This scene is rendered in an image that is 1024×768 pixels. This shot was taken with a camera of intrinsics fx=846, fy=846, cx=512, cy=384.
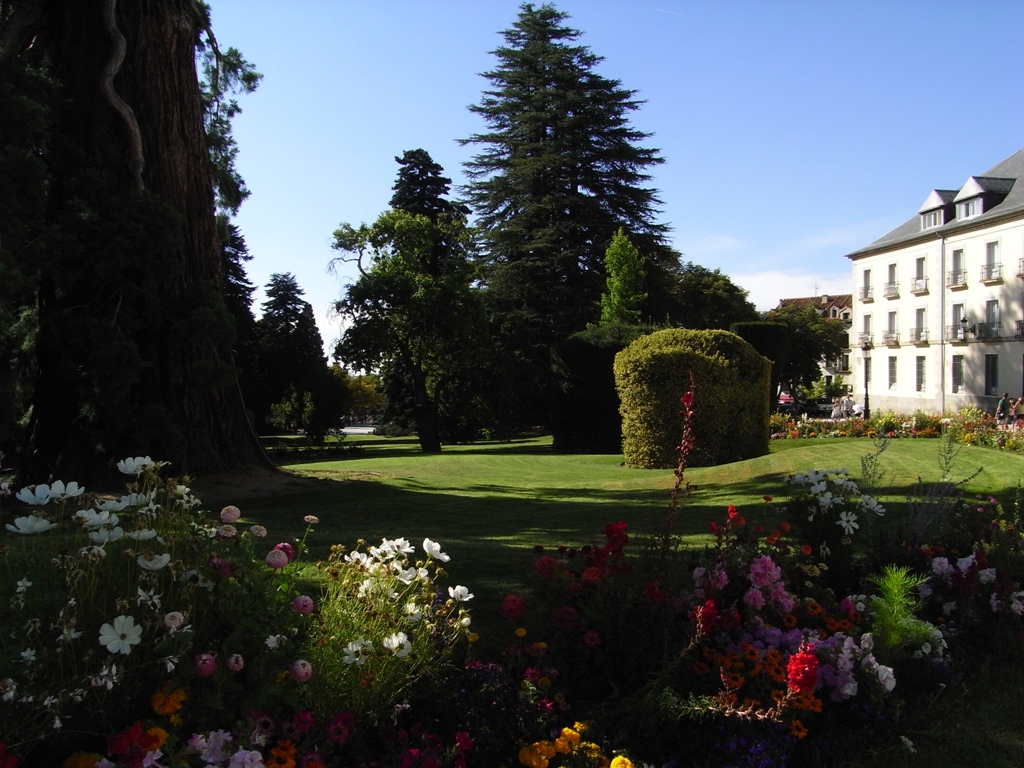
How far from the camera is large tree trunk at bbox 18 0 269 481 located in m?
10.2

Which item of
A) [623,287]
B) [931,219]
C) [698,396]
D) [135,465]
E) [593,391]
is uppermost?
[931,219]

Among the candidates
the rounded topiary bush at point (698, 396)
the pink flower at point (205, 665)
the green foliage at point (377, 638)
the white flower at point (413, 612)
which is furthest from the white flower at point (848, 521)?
the rounded topiary bush at point (698, 396)

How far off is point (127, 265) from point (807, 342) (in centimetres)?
5306

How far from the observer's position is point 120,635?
2477 millimetres

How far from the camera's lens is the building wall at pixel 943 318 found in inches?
1660

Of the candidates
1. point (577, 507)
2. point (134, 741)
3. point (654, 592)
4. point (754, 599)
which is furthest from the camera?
point (577, 507)

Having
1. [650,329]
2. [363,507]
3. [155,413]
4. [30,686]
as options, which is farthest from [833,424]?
[30,686]

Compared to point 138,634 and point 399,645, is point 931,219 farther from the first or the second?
point 138,634

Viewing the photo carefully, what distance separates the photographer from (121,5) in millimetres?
10773

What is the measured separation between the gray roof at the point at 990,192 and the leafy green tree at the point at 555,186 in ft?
57.2

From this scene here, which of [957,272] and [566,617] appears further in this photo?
[957,272]

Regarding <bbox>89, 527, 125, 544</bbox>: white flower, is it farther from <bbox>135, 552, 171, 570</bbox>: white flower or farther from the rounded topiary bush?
the rounded topiary bush

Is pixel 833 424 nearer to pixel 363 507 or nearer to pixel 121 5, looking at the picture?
pixel 363 507

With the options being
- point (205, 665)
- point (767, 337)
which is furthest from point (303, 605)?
point (767, 337)
